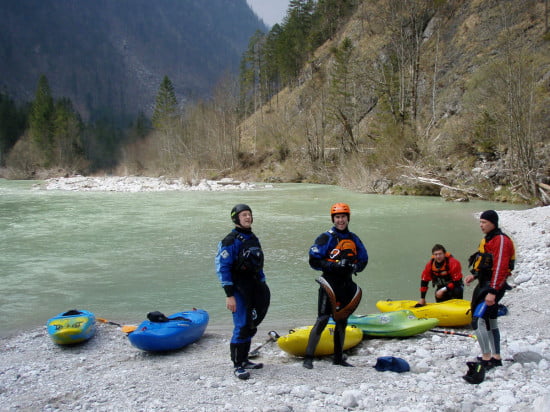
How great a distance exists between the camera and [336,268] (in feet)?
12.7

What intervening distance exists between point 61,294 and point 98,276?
1126 mm

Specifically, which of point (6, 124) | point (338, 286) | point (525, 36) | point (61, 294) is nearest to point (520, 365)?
point (338, 286)

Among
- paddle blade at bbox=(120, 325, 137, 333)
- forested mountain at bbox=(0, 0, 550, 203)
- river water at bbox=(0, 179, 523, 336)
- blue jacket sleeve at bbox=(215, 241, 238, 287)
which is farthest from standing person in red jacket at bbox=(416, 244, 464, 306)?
forested mountain at bbox=(0, 0, 550, 203)

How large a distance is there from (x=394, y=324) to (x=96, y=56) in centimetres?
17976

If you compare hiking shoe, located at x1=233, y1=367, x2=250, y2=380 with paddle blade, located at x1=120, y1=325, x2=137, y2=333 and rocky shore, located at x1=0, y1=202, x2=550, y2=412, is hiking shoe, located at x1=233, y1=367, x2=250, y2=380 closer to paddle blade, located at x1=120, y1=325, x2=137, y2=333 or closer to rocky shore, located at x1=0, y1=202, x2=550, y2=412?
rocky shore, located at x1=0, y1=202, x2=550, y2=412

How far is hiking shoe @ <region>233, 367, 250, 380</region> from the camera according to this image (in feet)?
12.3

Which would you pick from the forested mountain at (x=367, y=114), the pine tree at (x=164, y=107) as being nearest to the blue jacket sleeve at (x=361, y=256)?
the forested mountain at (x=367, y=114)

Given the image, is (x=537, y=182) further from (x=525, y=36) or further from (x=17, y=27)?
(x=17, y=27)

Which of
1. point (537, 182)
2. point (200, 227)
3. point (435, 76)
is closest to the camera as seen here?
point (200, 227)

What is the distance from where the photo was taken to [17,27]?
153750mm

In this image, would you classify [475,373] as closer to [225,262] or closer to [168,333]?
[225,262]

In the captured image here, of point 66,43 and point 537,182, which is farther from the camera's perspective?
point 66,43

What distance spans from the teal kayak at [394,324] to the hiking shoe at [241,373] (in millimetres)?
1776

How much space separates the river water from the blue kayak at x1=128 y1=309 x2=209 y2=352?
911 mm
